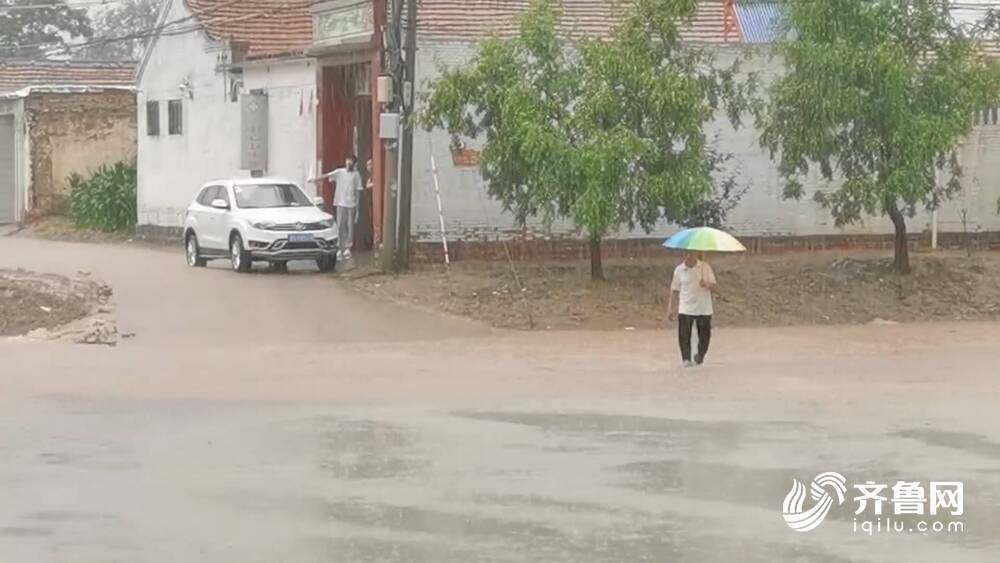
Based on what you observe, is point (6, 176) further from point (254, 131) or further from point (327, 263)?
point (327, 263)

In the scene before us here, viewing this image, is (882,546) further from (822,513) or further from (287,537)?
(287,537)

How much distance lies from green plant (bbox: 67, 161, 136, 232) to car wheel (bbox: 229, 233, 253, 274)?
548 inches

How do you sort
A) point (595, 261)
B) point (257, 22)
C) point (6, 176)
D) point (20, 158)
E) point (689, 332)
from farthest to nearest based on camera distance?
1. point (6, 176)
2. point (20, 158)
3. point (257, 22)
4. point (595, 261)
5. point (689, 332)

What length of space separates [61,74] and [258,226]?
26948 mm

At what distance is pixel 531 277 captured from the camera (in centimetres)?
2700

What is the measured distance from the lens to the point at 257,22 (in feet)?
126

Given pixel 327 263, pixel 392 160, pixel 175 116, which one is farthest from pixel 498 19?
pixel 175 116

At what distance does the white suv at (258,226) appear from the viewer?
2953cm

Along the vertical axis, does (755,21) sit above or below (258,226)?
above

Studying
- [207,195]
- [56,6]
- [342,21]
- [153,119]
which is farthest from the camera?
[56,6]

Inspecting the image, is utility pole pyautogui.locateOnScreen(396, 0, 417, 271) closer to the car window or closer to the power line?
the car window

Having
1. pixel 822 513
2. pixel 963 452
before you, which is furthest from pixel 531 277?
pixel 822 513

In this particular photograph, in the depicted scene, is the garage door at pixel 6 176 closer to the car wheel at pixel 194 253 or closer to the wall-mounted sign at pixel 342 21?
the car wheel at pixel 194 253

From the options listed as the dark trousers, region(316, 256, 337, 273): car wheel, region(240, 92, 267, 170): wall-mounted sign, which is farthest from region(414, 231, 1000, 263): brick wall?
the dark trousers
